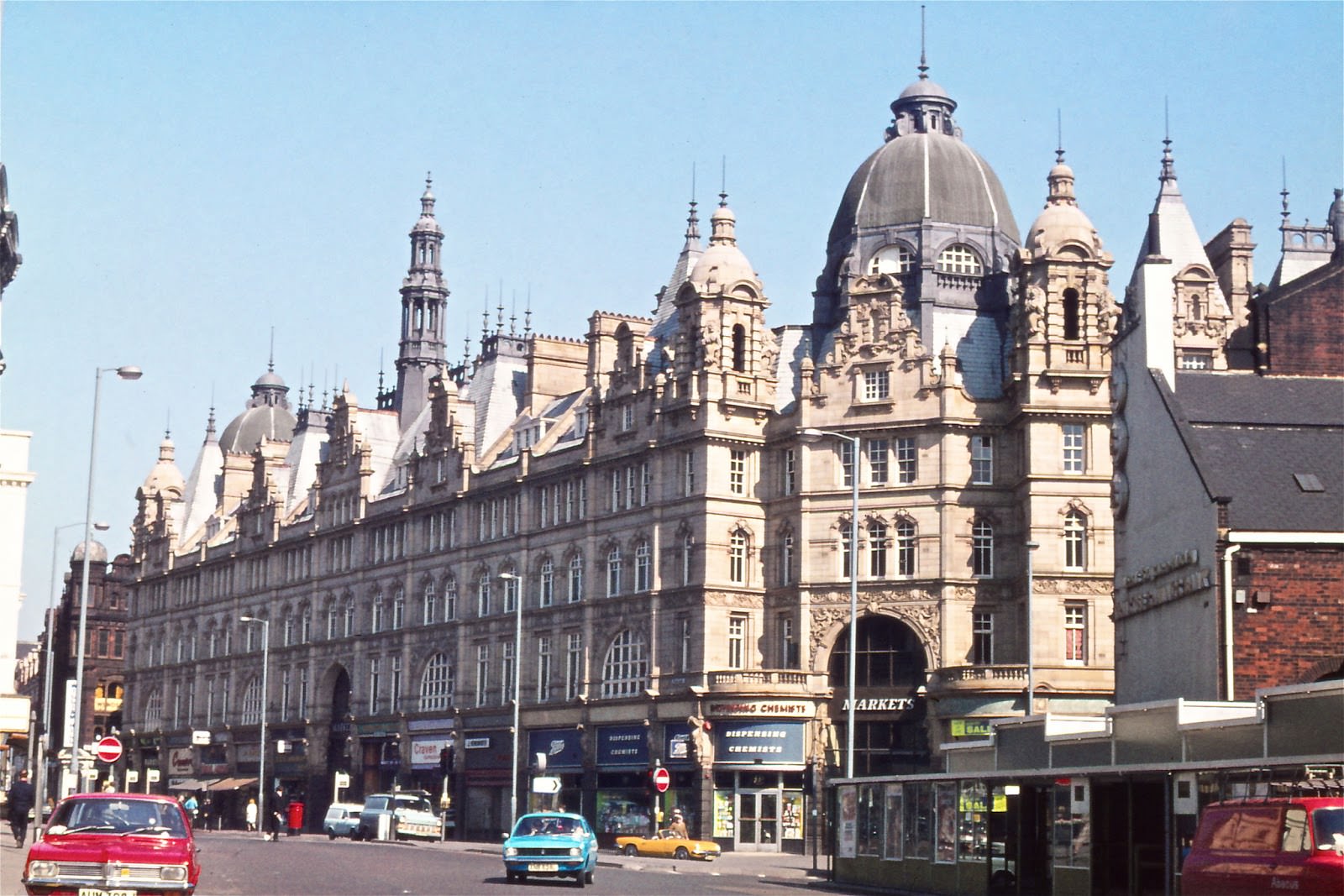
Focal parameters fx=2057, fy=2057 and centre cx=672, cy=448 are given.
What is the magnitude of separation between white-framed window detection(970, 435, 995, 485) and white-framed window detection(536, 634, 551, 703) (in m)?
21.1

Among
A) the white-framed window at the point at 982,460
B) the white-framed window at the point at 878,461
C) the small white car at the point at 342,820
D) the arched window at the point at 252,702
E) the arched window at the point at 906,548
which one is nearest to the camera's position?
the arched window at the point at 906,548

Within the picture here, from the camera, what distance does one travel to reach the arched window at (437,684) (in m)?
93.8

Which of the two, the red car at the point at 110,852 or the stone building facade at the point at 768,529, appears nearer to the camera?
the red car at the point at 110,852

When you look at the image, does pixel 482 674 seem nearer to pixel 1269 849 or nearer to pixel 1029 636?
pixel 1029 636

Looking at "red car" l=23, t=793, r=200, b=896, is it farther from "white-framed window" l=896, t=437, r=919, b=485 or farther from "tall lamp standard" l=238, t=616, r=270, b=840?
"tall lamp standard" l=238, t=616, r=270, b=840

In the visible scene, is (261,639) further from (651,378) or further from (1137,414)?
(1137,414)

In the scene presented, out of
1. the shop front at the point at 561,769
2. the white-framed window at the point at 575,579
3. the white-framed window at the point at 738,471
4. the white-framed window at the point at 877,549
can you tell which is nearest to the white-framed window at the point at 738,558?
the white-framed window at the point at 738,471

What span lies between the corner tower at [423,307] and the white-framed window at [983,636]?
2071 inches

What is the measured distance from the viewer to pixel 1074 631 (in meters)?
72.2

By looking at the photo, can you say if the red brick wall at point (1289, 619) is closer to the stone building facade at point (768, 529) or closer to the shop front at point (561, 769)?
the stone building facade at point (768, 529)

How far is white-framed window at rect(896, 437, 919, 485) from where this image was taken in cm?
7538

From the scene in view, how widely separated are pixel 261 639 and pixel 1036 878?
272 ft

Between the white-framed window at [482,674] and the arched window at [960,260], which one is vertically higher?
the arched window at [960,260]

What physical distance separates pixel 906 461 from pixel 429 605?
29770 mm
